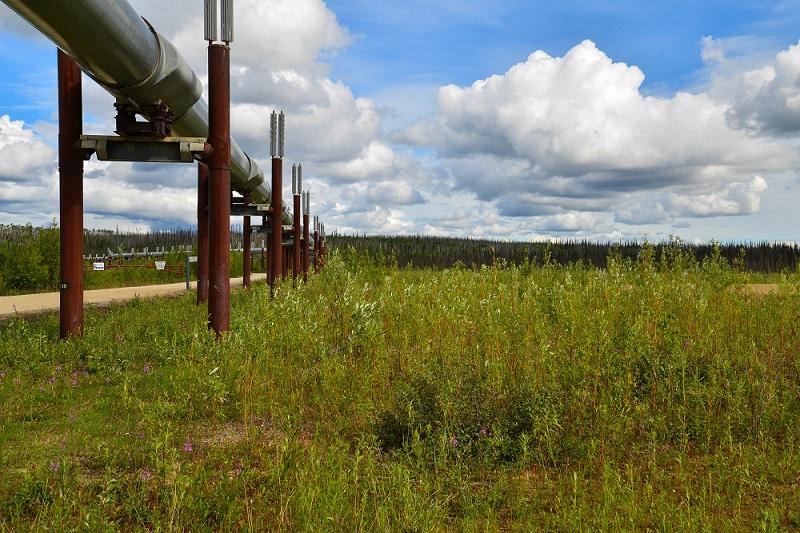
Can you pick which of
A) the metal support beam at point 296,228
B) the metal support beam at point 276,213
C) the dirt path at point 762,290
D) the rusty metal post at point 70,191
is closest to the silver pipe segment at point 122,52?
the rusty metal post at point 70,191

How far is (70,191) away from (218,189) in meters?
2.09

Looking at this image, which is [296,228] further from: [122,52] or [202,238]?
[122,52]

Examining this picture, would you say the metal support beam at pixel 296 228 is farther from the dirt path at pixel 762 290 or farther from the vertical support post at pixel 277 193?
the dirt path at pixel 762 290

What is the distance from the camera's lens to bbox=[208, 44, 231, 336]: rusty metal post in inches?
342

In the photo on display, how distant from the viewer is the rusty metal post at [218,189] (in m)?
8.69

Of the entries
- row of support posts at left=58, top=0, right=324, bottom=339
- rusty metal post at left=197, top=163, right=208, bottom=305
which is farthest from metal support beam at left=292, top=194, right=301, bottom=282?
row of support posts at left=58, top=0, right=324, bottom=339

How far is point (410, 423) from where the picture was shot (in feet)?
15.5

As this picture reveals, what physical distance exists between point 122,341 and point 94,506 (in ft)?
17.5

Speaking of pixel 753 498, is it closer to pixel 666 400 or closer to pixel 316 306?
pixel 666 400

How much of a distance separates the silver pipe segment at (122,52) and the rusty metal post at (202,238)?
3.35 meters

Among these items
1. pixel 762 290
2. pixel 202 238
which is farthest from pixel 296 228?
pixel 762 290

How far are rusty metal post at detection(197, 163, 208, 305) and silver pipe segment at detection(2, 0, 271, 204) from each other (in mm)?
3354

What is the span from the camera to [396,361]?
6.75 m

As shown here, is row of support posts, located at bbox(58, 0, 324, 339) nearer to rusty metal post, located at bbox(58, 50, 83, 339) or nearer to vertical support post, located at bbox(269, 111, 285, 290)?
rusty metal post, located at bbox(58, 50, 83, 339)
